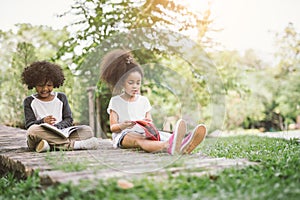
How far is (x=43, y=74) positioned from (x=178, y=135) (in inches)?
62.7

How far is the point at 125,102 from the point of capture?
10.6 feet

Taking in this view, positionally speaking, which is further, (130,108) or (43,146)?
(130,108)

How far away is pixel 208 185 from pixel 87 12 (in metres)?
4.59

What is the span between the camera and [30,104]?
137 inches

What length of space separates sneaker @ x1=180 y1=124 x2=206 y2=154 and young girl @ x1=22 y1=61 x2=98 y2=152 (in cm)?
83

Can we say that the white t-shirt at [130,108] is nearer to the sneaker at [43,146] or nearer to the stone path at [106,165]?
the stone path at [106,165]

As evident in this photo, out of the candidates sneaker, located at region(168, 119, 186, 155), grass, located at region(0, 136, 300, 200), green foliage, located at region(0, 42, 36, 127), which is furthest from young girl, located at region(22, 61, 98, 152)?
green foliage, located at region(0, 42, 36, 127)

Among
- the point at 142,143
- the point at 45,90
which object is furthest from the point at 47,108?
the point at 142,143

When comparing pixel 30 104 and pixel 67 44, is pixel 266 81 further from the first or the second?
pixel 30 104

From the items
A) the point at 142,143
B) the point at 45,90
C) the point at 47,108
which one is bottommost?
the point at 142,143

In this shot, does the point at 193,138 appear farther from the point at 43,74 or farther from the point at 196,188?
the point at 43,74

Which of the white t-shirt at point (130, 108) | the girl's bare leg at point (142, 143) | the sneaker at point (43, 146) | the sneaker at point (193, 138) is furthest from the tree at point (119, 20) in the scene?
the sneaker at point (193, 138)

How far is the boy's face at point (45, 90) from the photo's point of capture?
3.51m

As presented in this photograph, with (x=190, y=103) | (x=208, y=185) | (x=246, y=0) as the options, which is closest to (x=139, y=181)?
(x=208, y=185)
